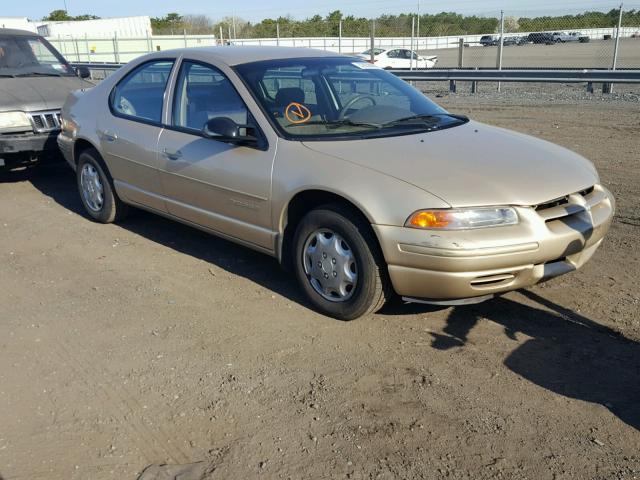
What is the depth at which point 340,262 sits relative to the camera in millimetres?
4055

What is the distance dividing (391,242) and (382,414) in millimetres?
1005

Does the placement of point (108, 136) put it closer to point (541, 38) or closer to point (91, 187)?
point (91, 187)

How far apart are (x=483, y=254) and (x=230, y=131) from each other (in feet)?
6.15

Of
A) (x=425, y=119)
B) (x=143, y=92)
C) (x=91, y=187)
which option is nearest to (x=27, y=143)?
(x=91, y=187)

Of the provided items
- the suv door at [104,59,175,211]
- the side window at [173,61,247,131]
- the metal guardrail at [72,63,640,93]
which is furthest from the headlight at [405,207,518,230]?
the metal guardrail at [72,63,640,93]

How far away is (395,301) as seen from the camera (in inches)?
177

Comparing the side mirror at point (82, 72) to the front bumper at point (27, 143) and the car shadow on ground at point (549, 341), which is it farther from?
the car shadow on ground at point (549, 341)

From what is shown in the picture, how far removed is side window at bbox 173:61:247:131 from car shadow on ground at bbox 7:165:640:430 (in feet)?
3.88

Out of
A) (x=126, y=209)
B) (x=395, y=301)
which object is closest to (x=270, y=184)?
(x=395, y=301)

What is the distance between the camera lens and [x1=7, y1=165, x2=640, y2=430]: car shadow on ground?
3346 millimetres

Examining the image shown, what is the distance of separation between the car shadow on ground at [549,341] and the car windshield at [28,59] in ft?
15.5

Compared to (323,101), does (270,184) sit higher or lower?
lower

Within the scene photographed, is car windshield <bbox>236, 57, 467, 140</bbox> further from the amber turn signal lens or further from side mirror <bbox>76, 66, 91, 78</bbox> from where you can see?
side mirror <bbox>76, 66, 91, 78</bbox>

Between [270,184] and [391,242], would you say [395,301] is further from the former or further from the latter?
[270,184]
